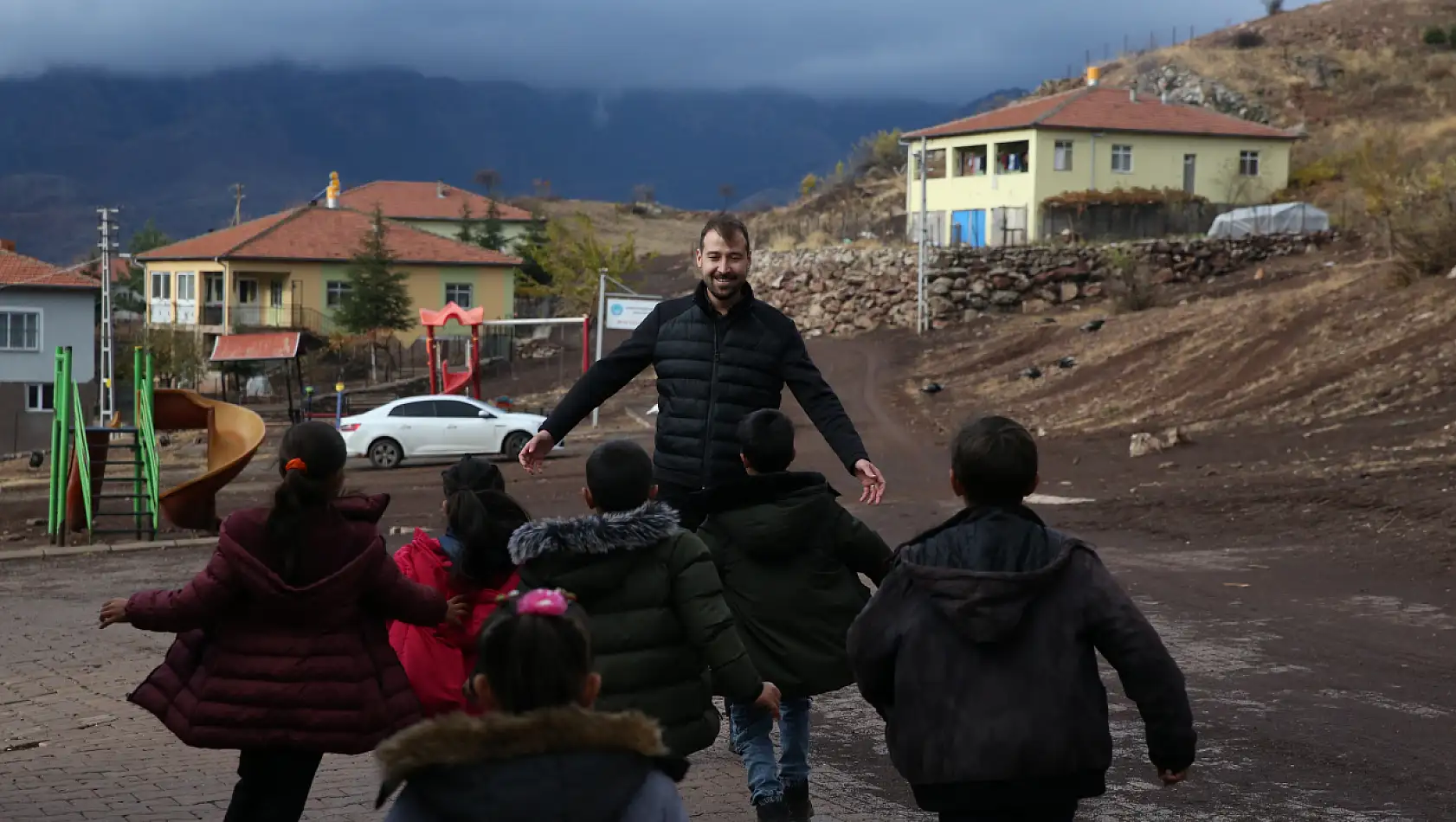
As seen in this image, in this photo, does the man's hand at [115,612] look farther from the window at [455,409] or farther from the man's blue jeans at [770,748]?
the window at [455,409]

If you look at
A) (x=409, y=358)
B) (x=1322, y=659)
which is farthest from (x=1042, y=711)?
(x=409, y=358)

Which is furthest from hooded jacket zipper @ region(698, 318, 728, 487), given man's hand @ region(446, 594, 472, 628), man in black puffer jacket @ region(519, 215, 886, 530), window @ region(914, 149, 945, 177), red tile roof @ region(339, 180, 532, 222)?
red tile roof @ region(339, 180, 532, 222)

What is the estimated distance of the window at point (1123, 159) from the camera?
5934cm

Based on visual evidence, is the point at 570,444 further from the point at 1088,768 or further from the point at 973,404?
the point at 1088,768

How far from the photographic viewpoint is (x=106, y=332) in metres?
46.6

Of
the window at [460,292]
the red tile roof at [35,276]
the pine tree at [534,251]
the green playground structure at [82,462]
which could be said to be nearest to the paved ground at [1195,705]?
the green playground structure at [82,462]

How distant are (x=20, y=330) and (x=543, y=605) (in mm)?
62657

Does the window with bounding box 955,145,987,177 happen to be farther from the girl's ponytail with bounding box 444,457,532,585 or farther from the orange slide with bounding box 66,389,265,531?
the girl's ponytail with bounding box 444,457,532,585

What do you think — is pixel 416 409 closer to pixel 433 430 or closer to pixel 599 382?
pixel 433 430

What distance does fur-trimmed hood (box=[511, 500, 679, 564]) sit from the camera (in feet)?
15.2

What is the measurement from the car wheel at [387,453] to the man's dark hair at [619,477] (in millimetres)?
26928

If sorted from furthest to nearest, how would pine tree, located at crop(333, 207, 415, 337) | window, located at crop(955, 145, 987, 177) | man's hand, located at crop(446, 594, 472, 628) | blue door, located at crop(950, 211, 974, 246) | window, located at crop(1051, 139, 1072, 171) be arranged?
1. pine tree, located at crop(333, 207, 415, 337)
2. window, located at crop(955, 145, 987, 177)
3. blue door, located at crop(950, 211, 974, 246)
4. window, located at crop(1051, 139, 1072, 171)
5. man's hand, located at crop(446, 594, 472, 628)

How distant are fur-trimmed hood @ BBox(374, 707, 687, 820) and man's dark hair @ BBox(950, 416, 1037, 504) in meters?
1.33

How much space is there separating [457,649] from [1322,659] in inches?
246
